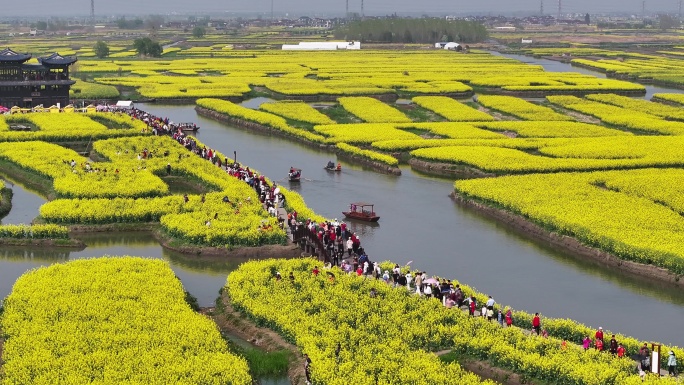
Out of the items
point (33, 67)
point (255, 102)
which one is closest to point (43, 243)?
point (33, 67)

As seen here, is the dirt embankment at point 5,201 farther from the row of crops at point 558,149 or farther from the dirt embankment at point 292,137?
the row of crops at point 558,149

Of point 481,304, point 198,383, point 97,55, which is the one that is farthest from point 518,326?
point 97,55

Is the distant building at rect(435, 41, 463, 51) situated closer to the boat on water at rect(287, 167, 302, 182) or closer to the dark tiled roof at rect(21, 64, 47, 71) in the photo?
the dark tiled roof at rect(21, 64, 47, 71)

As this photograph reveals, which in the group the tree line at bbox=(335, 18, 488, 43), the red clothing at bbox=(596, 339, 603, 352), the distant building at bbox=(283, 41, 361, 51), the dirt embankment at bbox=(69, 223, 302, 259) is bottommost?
the red clothing at bbox=(596, 339, 603, 352)

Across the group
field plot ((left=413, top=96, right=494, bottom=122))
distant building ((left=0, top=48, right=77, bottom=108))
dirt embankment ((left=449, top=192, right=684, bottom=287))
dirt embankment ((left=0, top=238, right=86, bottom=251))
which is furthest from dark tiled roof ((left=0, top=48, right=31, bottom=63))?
dirt embankment ((left=449, top=192, right=684, bottom=287))

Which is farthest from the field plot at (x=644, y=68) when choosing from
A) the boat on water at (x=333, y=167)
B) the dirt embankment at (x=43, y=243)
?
the dirt embankment at (x=43, y=243)

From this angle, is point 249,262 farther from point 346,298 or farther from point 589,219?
point 589,219

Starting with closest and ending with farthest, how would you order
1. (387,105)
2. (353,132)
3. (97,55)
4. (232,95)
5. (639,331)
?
(639,331) → (353,132) → (387,105) → (232,95) → (97,55)
